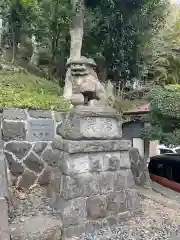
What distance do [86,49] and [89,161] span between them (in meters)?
6.06

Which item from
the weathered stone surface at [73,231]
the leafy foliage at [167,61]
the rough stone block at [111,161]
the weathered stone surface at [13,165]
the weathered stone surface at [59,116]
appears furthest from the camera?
the leafy foliage at [167,61]

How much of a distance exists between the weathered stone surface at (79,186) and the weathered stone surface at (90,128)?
556mm

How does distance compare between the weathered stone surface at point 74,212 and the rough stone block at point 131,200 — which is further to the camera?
the rough stone block at point 131,200

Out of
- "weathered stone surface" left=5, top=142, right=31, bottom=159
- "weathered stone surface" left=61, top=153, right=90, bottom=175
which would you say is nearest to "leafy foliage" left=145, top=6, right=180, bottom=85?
"weathered stone surface" left=5, top=142, right=31, bottom=159

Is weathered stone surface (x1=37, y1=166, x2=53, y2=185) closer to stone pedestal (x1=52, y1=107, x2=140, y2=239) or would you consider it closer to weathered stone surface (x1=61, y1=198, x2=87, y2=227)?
stone pedestal (x1=52, y1=107, x2=140, y2=239)

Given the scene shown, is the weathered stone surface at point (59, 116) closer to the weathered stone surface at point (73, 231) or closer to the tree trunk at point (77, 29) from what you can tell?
the weathered stone surface at point (73, 231)

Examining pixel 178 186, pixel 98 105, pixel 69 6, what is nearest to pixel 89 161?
pixel 98 105

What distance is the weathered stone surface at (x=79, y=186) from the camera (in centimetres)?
387

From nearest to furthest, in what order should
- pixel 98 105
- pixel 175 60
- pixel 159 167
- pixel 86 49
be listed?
pixel 98 105
pixel 159 167
pixel 86 49
pixel 175 60

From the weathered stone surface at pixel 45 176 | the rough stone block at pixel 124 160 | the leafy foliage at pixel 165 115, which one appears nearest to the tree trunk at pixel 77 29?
the leafy foliage at pixel 165 115

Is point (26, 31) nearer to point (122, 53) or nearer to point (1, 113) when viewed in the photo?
point (122, 53)

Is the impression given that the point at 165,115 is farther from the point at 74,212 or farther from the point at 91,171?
the point at 74,212

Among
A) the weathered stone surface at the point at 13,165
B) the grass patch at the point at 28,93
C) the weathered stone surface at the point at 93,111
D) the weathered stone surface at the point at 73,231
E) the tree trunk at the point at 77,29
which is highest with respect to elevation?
the tree trunk at the point at 77,29

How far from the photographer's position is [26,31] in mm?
8383
